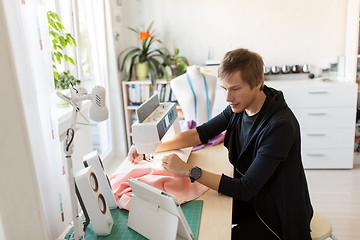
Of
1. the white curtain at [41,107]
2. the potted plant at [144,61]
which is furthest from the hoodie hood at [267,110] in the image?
the potted plant at [144,61]

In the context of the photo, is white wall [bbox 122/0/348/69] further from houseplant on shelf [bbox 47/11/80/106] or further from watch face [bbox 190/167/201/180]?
watch face [bbox 190/167/201/180]

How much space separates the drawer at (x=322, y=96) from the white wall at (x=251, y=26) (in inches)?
22.9

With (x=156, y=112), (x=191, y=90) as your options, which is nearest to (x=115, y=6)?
(x=191, y=90)

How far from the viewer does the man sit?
1.37m

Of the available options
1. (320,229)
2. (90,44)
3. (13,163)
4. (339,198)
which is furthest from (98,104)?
(339,198)

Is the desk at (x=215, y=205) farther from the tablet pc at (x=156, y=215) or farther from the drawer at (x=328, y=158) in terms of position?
the drawer at (x=328, y=158)

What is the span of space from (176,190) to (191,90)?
1.04 metres

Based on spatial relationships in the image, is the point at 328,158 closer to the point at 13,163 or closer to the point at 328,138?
the point at 328,138

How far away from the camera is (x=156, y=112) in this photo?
1.72 m

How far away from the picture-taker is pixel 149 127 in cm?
155

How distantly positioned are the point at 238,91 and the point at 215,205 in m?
0.49

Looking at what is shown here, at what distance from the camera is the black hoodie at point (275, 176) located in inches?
53.8

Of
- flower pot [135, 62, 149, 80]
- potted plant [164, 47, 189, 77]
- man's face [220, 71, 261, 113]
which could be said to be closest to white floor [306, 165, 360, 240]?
man's face [220, 71, 261, 113]

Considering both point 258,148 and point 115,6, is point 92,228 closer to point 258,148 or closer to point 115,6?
point 258,148
